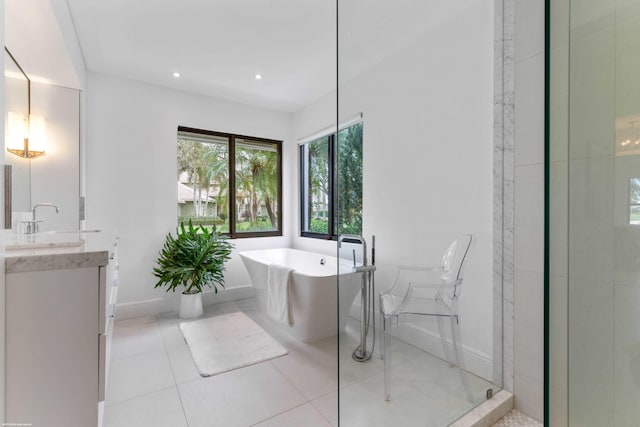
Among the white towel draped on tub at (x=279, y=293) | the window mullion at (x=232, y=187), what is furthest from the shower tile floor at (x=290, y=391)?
the window mullion at (x=232, y=187)

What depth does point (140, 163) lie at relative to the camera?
3.36m

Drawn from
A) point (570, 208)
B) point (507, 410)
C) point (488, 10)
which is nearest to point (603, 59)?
point (570, 208)

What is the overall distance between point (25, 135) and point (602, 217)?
3.50 meters

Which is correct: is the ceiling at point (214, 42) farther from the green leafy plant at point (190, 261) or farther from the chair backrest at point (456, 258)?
the chair backrest at point (456, 258)

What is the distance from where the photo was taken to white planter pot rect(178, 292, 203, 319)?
10.8 feet

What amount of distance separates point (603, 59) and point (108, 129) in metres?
3.97

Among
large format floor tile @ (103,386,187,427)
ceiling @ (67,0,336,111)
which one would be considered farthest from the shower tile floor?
ceiling @ (67,0,336,111)

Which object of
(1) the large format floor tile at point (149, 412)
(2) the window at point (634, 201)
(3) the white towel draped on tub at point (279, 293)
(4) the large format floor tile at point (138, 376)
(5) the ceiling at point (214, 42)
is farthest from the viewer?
(3) the white towel draped on tub at point (279, 293)

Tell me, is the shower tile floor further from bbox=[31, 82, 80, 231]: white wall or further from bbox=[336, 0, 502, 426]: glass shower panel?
bbox=[31, 82, 80, 231]: white wall

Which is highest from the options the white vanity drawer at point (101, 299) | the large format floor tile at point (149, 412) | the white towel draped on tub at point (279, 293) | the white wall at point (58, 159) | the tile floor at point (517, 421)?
the white wall at point (58, 159)

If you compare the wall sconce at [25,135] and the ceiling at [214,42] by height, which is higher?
the ceiling at [214,42]

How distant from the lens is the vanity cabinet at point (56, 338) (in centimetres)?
107

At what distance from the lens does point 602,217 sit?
3.45 ft

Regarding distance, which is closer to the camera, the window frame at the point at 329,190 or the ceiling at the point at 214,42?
the ceiling at the point at 214,42
